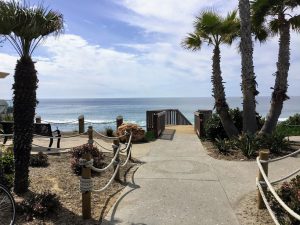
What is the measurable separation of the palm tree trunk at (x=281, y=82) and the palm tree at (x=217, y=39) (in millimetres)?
1363

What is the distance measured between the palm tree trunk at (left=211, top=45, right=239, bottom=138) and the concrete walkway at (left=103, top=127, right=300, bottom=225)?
97.7 inches

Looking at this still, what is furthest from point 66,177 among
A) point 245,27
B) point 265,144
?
point 245,27

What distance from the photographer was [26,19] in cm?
684

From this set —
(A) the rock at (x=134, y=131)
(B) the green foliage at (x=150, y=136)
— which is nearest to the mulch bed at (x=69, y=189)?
(A) the rock at (x=134, y=131)

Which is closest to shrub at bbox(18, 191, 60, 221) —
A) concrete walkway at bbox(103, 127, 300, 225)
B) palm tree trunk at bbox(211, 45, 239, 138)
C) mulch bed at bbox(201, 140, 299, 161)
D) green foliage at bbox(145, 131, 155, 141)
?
concrete walkway at bbox(103, 127, 300, 225)

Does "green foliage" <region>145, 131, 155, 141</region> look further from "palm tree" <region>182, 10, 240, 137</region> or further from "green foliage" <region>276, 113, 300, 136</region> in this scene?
"green foliage" <region>276, 113, 300, 136</region>

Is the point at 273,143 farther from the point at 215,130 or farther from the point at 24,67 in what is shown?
the point at 24,67

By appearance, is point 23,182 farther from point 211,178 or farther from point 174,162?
point 174,162

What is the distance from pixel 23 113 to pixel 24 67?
0.79 meters

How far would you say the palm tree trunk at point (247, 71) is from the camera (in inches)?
555

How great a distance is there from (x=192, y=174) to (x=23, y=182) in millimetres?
4130

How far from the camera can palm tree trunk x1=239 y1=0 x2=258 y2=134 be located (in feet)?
46.2

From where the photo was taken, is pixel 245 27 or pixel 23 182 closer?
pixel 23 182

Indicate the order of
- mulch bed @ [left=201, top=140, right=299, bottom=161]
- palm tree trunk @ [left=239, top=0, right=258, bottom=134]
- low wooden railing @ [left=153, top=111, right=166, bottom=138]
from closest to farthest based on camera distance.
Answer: mulch bed @ [left=201, top=140, right=299, bottom=161]
palm tree trunk @ [left=239, top=0, right=258, bottom=134]
low wooden railing @ [left=153, top=111, right=166, bottom=138]
